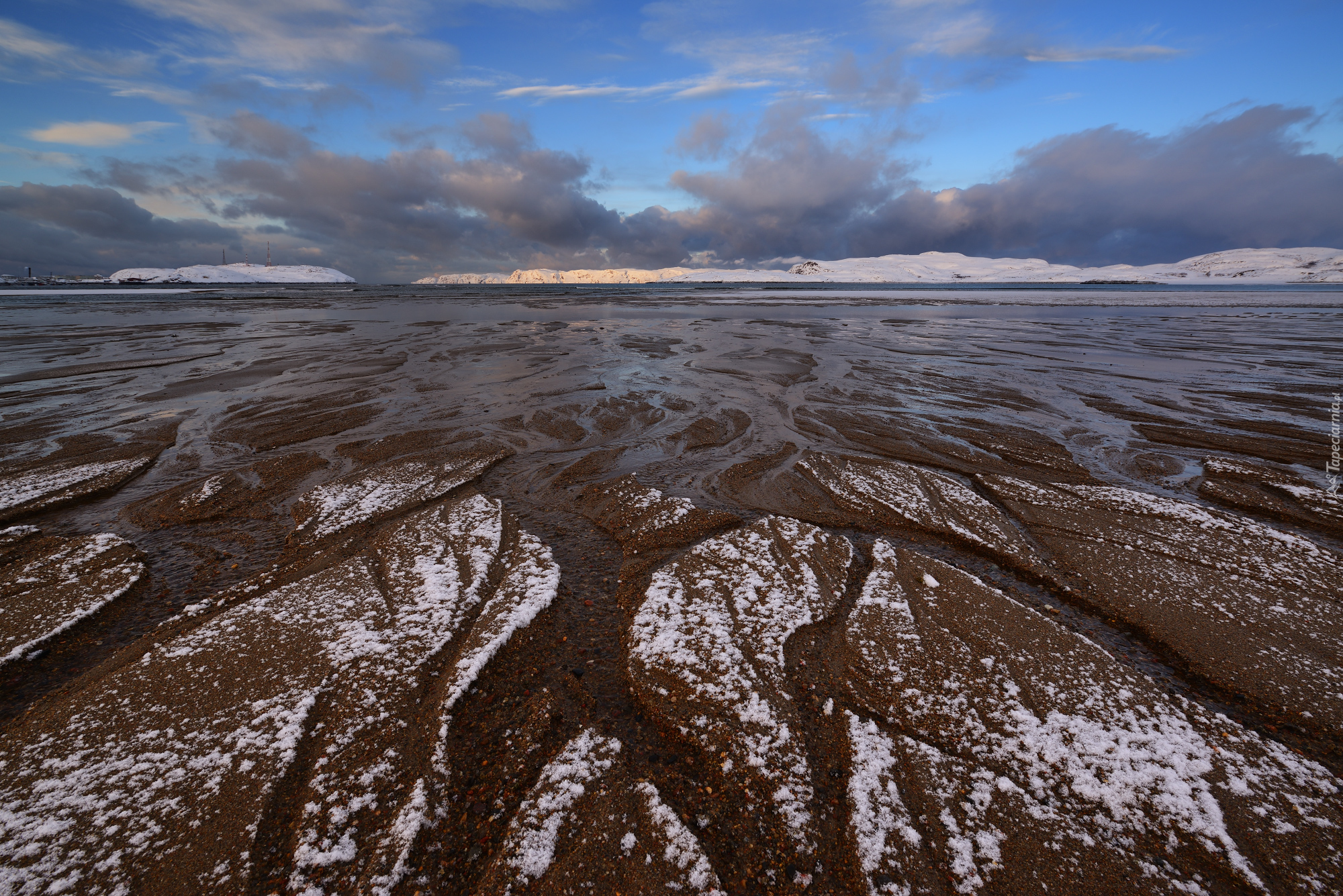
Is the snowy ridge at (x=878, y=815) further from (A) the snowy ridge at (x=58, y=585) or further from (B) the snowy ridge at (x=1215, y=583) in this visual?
(A) the snowy ridge at (x=58, y=585)

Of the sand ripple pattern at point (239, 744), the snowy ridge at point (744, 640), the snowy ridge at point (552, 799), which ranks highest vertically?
the sand ripple pattern at point (239, 744)

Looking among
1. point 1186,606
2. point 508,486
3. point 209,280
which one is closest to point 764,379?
point 508,486

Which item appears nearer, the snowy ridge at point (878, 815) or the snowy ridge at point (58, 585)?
the snowy ridge at point (878, 815)

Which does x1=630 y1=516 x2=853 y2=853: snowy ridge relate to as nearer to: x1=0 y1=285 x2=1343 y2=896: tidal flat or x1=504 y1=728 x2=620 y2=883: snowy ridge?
x1=0 y1=285 x2=1343 y2=896: tidal flat

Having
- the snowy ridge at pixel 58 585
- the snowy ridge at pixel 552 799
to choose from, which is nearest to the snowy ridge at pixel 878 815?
the snowy ridge at pixel 552 799

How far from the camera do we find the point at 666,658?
359 centimetres

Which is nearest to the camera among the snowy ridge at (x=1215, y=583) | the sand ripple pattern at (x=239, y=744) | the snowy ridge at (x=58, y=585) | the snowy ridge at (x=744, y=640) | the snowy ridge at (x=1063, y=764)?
the sand ripple pattern at (x=239, y=744)

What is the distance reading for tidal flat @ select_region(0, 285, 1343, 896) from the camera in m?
2.36

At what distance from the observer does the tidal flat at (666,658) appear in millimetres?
2355

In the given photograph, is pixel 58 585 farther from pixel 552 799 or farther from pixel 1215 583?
pixel 1215 583

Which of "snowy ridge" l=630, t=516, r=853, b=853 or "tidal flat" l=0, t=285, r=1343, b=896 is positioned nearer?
"tidal flat" l=0, t=285, r=1343, b=896

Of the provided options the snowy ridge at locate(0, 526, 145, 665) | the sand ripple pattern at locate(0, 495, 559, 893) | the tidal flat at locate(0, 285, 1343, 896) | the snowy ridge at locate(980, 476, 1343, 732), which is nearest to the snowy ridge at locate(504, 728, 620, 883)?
the tidal flat at locate(0, 285, 1343, 896)

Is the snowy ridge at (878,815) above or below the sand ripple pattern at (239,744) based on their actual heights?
below

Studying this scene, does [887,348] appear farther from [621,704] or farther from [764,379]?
[621,704]
